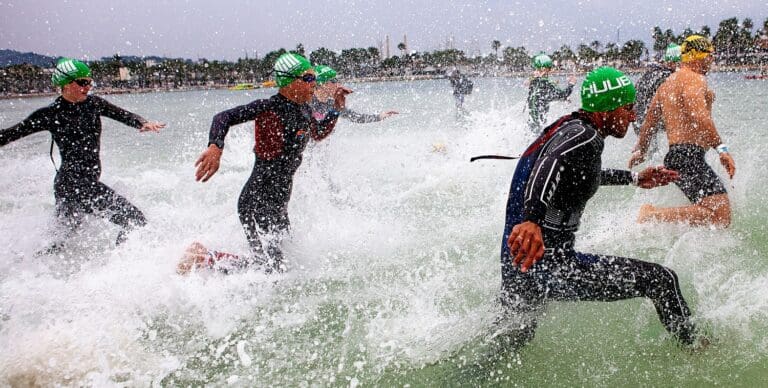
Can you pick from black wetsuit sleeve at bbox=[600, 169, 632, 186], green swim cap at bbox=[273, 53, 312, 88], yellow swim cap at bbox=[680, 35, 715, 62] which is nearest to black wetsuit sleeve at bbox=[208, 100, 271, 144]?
green swim cap at bbox=[273, 53, 312, 88]

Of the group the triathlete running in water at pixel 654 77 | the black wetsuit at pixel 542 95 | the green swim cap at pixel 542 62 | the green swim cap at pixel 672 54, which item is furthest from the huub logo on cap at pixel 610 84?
the green swim cap at pixel 542 62

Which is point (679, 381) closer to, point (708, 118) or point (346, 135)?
point (708, 118)

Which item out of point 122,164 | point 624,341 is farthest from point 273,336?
point 122,164

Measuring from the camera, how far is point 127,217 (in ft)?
15.4

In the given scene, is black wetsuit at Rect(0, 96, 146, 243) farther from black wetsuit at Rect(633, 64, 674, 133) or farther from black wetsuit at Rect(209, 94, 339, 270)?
black wetsuit at Rect(633, 64, 674, 133)

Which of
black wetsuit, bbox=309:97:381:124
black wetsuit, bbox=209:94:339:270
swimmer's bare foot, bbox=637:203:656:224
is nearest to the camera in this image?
black wetsuit, bbox=209:94:339:270

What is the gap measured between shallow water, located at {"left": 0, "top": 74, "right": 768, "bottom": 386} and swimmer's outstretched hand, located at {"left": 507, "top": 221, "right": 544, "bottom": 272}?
639 millimetres

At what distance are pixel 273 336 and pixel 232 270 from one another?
0.76 meters

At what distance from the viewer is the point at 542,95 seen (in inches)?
394

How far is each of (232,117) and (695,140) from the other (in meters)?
3.99

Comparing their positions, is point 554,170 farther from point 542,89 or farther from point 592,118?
point 542,89

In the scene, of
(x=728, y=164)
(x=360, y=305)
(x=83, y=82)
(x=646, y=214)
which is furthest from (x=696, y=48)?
(x=83, y=82)

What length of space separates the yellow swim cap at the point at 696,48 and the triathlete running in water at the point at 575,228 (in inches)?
106

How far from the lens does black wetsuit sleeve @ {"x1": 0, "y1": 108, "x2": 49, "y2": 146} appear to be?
4.39m
